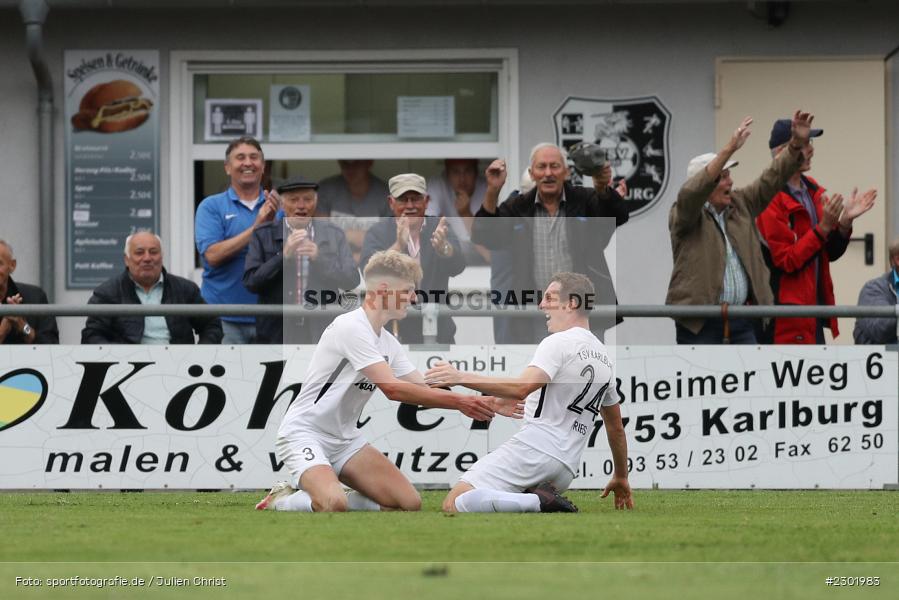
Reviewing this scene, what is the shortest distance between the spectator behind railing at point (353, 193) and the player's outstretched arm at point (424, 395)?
4380 mm

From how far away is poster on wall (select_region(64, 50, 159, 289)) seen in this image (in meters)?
14.0

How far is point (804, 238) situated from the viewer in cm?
1134

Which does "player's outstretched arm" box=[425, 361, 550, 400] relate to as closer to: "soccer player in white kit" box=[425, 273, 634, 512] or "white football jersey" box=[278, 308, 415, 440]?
"soccer player in white kit" box=[425, 273, 634, 512]

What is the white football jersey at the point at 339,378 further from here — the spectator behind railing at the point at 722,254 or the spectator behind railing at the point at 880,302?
the spectator behind railing at the point at 880,302

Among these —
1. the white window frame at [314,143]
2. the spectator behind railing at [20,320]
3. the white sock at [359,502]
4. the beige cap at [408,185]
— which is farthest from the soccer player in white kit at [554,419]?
the white window frame at [314,143]

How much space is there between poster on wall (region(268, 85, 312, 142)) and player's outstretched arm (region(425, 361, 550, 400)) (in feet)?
17.2

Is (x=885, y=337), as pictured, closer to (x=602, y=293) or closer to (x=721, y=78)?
(x=602, y=293)

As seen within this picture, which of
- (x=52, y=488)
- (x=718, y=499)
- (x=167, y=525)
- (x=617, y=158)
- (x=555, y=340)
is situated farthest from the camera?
(x=617, y=158)

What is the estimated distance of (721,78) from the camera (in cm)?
1418

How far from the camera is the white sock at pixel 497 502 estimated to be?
8.93 metres

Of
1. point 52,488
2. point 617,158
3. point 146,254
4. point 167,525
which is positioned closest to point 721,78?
point 617,158

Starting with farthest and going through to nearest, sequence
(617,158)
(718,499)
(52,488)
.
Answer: (617,158) < (52,488) < (718,499)

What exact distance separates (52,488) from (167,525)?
10.3 ft

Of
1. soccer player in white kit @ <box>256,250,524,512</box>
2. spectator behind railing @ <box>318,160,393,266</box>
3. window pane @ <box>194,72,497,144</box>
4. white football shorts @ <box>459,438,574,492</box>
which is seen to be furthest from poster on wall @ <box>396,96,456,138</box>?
white football shorts @ <box>459,438,574,492</box>
